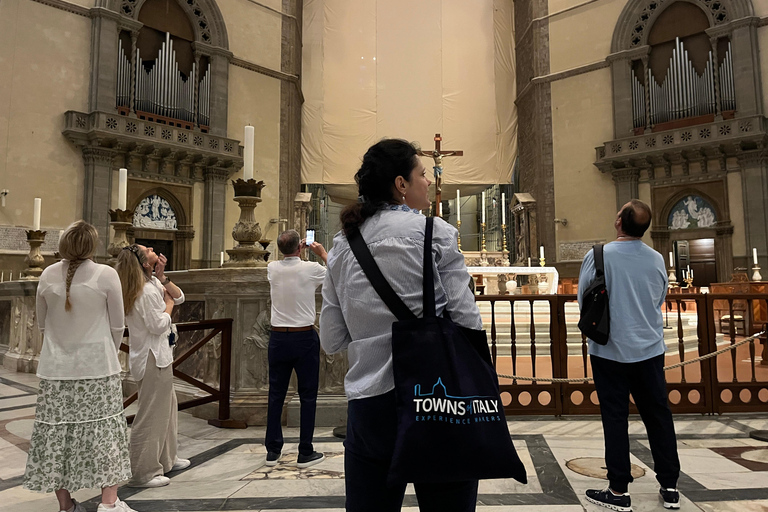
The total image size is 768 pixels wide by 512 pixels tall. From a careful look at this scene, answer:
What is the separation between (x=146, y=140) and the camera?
1305 centimetres

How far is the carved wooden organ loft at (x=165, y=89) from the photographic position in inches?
535

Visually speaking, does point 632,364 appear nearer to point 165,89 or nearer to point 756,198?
point 756,198

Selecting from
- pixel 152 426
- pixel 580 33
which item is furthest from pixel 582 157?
pixel 152 426

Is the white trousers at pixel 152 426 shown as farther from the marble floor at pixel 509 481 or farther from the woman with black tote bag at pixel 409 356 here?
the woman with black tote bag at pixel 409 356

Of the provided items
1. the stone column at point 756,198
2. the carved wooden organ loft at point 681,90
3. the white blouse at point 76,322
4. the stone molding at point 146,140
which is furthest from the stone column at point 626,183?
the white blouse at point 76,322

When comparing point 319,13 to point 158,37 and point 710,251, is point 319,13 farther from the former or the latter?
point 710,251

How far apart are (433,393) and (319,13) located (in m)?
19.4

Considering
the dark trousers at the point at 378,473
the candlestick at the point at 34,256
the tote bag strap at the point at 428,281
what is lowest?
the dark trousers at the point at 378,473

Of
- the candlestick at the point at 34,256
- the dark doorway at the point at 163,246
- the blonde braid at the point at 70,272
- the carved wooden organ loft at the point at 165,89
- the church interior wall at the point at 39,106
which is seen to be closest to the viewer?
the blonde braid at the point at 70,272

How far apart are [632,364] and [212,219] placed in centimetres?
1383

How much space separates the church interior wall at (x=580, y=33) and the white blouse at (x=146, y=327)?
16080mm

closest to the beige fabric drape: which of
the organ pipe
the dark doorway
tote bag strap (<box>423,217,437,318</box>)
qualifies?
the organ pipe

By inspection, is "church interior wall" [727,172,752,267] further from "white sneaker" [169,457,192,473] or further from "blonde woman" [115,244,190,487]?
"blonde woman" [115,244,190,487]

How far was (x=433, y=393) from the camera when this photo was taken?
1.22 metres
